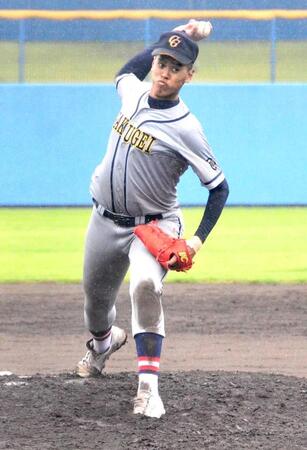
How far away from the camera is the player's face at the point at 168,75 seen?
5457 mm

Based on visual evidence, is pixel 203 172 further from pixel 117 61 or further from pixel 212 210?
pixel 117 61

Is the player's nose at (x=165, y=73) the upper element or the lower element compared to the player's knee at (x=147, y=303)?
upper

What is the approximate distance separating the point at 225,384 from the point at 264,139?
32.6ft

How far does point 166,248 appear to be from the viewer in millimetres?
5367

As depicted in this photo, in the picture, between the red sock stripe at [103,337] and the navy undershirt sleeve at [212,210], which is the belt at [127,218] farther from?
the red sock stripe at [103,337]

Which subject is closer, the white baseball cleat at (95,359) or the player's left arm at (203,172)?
the player's left arm at (203,172)

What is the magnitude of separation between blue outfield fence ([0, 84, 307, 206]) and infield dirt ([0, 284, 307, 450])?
5.80 metres

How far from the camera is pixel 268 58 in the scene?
52.9 ft

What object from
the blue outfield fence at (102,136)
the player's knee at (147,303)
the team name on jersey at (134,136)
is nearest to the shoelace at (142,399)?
the player's knee at (147,303)

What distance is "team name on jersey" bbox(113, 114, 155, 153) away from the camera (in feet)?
18.1

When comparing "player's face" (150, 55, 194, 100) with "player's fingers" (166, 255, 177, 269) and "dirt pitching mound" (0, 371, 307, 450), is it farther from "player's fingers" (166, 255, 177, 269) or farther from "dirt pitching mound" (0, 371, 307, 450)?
"dirt pitching mound" (0, 371, 307, 450)

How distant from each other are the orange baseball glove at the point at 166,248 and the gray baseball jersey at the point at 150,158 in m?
0.21

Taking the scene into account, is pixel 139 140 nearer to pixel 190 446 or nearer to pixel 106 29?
pixel 190 446

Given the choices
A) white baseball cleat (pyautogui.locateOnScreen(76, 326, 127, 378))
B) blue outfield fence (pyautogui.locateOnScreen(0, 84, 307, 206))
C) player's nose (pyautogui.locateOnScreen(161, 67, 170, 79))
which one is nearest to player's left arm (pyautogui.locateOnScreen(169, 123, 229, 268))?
player's nose (pyautogui.locateOnScreen(161, 67, 170, 79))
